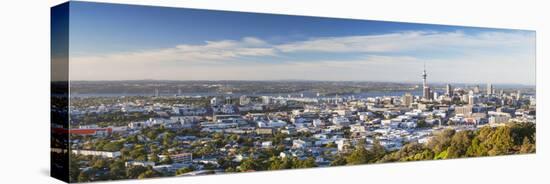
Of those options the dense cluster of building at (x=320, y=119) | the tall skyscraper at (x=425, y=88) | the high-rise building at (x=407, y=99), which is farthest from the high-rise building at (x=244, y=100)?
the tall skyscraper at (x=425, y=88)

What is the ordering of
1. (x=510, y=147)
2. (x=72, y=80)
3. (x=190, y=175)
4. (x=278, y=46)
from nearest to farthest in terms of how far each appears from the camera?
(x=72, y=80), (x=190, y=175), (x=278, y=46), (x=510, y=147)

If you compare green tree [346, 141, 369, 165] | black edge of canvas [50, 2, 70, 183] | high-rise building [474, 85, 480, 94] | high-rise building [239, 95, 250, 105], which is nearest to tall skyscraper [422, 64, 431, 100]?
high-rise building [474, 85, 480, 94]

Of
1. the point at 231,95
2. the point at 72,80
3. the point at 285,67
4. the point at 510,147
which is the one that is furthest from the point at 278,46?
the point at 510,147

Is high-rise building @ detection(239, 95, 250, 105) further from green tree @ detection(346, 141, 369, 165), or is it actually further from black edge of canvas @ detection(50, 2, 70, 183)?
black edge of canvas @ detection(50, 2, 70, 183)

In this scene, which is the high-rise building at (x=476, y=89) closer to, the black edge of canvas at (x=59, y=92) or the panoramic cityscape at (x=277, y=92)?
the panoramic cityscape at (x=277, y=92)

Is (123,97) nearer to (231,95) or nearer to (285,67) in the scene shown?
(231,95)

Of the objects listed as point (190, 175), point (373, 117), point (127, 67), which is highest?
point (127, 67)
